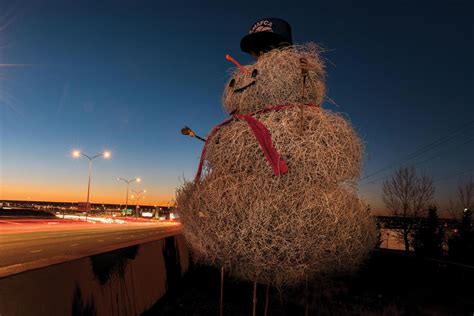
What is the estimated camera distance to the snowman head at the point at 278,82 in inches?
159

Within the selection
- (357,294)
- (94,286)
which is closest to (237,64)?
(94,286)

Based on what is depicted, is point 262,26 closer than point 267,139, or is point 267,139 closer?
point 267,139

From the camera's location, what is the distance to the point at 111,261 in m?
4.30

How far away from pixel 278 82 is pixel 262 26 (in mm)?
1174

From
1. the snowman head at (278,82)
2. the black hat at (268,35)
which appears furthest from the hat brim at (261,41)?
the snowman head at (278,82)

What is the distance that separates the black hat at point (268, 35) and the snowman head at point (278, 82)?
1.56ft

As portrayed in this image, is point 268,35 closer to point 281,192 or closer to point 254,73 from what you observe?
point 254,73

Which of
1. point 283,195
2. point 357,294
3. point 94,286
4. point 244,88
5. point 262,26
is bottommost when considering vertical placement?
point 357,294

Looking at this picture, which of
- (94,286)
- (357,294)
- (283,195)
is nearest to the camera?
(283,195)

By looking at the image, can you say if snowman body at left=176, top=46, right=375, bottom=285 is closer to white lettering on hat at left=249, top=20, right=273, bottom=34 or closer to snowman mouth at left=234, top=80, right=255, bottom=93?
snowman mouth at left=234, top=80, right=255, bottom=93

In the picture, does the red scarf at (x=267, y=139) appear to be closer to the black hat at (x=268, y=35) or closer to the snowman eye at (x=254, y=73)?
the snowman eye at (x=254, y=73)

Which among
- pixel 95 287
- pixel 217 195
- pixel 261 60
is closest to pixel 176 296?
pixel 95 287

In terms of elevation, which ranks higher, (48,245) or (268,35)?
(268,35)

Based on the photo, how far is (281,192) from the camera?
137 inches
